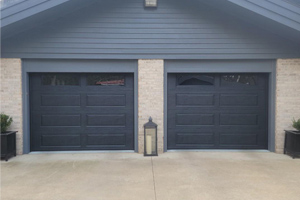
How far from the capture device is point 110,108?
7.48 meters

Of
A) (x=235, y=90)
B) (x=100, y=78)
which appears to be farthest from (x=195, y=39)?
(x=100, y=78)

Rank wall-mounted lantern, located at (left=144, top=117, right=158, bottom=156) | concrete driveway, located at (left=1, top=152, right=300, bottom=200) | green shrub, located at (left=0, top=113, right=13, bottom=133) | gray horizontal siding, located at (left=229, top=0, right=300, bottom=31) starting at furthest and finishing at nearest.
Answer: wall-mounted lantern, located at (left=144, top=117, right=158, bottom=156) → green shrub, located at (left=0, top=113, right=13, bottom=133) → gray horizontal siding, located at (left=229, top=0, right=300, bottom=31) → concrete driveway, located at (left=1, top=152, right=300, bottom=200)

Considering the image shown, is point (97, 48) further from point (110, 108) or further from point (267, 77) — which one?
point (267, 77)

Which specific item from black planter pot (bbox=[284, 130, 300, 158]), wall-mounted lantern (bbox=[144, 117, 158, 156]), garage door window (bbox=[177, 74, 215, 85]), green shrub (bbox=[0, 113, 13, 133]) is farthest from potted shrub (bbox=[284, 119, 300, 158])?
green shrub (bbox=[0, 113, 13, 133])

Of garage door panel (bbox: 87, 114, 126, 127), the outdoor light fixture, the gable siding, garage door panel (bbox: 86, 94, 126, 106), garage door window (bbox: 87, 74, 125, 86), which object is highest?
the outdoor light fixture

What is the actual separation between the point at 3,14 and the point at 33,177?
386 cm

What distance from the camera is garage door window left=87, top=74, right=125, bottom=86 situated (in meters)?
7.48

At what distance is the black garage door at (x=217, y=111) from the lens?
7.56 metres

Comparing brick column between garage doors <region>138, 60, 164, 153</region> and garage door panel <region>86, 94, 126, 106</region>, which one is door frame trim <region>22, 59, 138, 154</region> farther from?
garage door panel <region>86, 94, 126, 106</region>

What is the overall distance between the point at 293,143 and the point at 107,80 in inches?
215

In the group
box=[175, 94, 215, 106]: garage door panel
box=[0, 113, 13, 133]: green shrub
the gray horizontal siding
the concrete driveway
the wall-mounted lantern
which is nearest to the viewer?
the concrete driveway

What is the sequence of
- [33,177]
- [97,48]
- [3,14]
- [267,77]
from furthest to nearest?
[267,77] → [97,48] → [3,14] → [33,177]

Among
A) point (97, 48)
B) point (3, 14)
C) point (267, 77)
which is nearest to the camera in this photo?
point (3, 14)

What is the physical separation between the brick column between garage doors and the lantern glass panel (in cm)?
33
